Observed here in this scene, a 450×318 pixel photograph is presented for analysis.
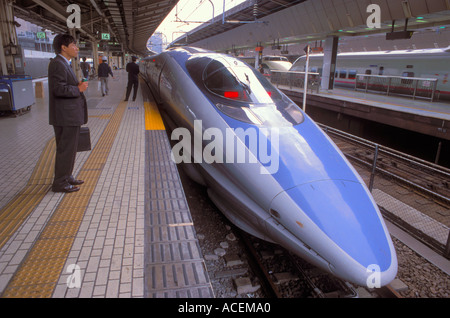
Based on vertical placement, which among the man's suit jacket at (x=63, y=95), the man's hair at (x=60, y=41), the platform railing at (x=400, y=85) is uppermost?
the man's hair at (x=60, y=41)

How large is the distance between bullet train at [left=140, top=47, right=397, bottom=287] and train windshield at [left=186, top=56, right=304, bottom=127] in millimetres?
15

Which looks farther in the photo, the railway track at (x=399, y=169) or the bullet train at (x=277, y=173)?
the railway track at (x=399, y=169)

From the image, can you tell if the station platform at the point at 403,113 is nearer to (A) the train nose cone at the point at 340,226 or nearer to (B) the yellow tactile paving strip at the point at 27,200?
(A) the train nose cone at the point at 340,226

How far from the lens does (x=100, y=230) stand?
2885mm

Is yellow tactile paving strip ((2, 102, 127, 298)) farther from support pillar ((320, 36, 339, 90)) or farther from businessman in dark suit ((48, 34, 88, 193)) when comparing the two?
support pillar ((320, 36, 339, 90))

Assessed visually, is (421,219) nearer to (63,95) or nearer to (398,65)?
(63,95)

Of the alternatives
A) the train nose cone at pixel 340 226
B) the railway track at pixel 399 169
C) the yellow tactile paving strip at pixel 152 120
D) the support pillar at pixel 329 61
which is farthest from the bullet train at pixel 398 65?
the train nose cone at pixel 340 226

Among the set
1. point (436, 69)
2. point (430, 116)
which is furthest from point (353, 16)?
point (430, 116)

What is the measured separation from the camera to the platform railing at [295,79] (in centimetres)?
1788

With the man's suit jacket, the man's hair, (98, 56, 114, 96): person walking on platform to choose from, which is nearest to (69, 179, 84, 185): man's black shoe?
the man's suit jacket

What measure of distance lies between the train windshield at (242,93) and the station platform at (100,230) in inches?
47.6

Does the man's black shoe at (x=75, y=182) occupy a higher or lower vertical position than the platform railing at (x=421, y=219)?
higher

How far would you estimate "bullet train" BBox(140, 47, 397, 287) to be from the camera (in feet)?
9.43
